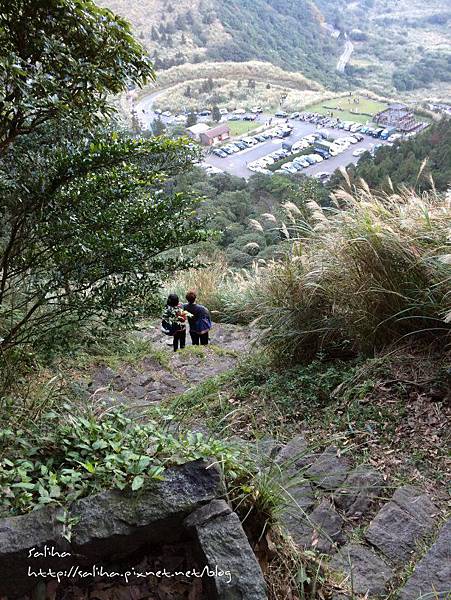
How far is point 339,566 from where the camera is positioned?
2.14m

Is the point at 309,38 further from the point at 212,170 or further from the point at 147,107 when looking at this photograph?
the point at 212,170

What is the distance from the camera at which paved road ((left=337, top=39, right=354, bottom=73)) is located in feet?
166

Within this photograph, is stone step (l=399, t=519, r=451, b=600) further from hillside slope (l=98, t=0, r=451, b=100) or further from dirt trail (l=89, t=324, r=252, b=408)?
hillside slope (l=98, t=0, r=451, b=100)

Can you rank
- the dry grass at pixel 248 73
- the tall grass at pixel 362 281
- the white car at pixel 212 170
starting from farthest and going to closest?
the dry grass at pixel 248 73
the white car at pixel 212 170
the tall grass at pixel 362 281

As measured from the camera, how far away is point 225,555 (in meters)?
1.83

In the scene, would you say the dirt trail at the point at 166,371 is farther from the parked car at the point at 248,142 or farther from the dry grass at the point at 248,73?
the dry grass at the point at 248,73

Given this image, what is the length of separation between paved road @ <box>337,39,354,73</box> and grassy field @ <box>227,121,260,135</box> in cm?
1900

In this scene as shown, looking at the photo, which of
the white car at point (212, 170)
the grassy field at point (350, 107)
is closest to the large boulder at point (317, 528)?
the white car at point (212, 170)

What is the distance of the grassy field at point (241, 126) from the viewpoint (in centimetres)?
3441

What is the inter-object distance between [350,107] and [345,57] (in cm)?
2234

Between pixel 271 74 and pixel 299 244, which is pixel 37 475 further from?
pixel 271 74

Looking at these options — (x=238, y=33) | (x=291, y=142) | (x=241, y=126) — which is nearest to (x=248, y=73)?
(x=238, y=33)

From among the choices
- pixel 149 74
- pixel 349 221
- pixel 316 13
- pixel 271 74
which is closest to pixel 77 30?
pixel 149 74

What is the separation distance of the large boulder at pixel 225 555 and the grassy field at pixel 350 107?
3320cm
